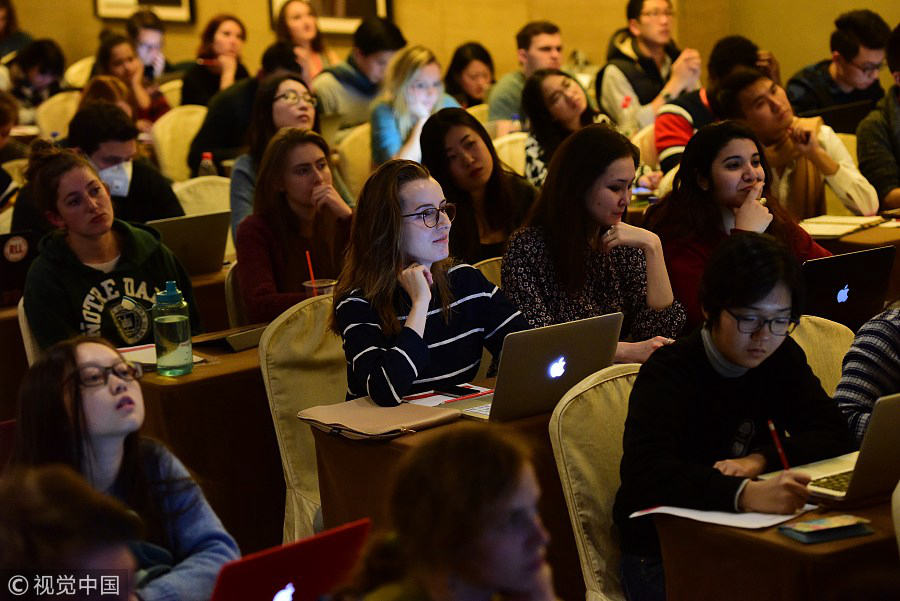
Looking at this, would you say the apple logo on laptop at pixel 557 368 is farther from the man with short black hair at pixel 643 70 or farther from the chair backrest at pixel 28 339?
the man with short black hair at pixel 643 70

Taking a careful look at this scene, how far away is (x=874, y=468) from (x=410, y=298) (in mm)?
1189

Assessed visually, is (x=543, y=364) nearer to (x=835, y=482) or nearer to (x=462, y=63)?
(x=835, y=482)

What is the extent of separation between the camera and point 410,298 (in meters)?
2.92

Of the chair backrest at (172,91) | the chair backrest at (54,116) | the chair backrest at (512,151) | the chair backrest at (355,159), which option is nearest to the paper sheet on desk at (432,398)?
the chair backrest at (512,151)

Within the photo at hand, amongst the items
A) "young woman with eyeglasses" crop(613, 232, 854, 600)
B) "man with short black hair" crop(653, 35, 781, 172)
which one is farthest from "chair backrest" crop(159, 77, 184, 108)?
"young woman with eyeglasses" crop(613, 232, 854, 600)

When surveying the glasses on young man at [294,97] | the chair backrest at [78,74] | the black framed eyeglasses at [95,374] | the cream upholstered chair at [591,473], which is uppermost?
the chair backrest at [78,74]

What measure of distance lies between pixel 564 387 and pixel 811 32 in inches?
247

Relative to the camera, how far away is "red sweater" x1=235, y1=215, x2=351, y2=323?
12.5ft

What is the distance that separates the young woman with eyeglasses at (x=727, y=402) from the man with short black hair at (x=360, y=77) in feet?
16.3

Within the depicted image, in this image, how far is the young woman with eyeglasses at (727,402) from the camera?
89.0 inches

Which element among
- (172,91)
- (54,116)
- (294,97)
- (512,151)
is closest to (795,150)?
(512,151)

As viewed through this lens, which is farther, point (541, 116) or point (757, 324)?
point (541, 116)

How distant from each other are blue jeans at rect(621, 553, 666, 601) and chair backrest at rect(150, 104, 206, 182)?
483cm

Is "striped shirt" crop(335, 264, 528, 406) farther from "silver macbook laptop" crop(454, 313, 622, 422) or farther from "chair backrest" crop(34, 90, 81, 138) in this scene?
"chair backrest" crop(34, 90, 81, 138)
